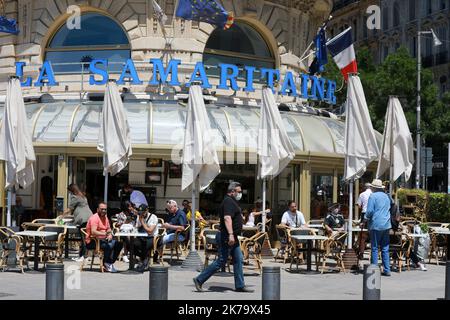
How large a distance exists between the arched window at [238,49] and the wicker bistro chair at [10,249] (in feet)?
32.5

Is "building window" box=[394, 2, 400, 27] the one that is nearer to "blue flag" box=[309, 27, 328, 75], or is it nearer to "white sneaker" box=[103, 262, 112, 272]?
"blue flag" box=[309, 27, 328, 75]

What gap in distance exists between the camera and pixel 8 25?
23.1m

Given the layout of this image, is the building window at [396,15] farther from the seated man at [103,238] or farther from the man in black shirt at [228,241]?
the man in black shirt at [228,241]

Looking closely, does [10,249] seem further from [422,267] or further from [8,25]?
[8,25]

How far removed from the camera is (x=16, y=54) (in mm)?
24281

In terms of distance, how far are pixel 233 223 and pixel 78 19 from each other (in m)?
13.3

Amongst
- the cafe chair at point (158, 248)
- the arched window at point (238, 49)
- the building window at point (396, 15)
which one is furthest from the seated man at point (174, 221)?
the building window at point (396, 15)

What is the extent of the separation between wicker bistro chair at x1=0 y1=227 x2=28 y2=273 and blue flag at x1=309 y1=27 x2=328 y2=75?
Answer: 43.0 feet

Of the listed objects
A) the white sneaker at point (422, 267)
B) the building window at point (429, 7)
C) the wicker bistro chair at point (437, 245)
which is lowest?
the white sneaker at point (422, 267)

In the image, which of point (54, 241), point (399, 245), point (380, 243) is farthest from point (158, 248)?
point (399, 245)

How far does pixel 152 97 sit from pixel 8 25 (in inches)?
183

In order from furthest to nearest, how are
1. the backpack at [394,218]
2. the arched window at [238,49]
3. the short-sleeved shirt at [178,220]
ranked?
the arched window at [238,49]
the short-sleeved shirt at [178,220]
the backpack at [394,218]

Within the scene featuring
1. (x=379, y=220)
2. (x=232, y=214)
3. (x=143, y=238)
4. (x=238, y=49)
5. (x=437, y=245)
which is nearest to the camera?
(x=232, y=214)

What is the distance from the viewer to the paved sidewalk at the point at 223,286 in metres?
11.8
